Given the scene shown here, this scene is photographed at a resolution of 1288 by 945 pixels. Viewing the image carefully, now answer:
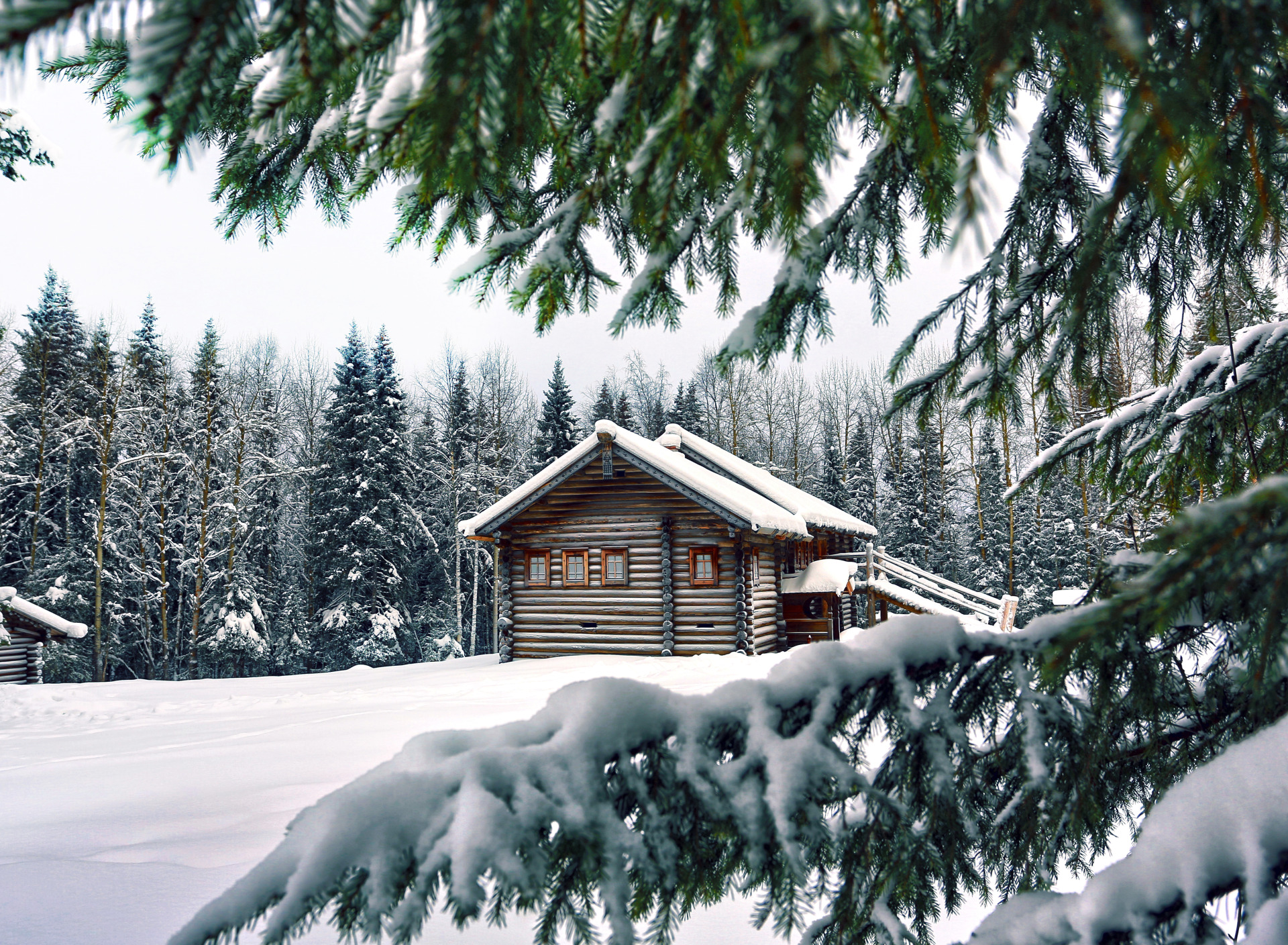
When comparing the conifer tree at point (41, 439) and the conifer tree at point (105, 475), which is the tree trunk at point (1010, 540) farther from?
the conifer tree at point (41, 439)

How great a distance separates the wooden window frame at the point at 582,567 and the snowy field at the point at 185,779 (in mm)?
2846

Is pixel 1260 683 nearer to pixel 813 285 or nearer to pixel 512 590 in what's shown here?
pixel 813 285

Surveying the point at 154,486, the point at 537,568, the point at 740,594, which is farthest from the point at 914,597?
the point at 154,486

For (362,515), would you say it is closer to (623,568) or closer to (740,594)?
(623,568)

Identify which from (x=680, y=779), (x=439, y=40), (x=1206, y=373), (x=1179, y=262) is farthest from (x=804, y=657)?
(x=1206, y=373)

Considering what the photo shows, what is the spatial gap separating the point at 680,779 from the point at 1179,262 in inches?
112

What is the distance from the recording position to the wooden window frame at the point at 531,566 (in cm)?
1747

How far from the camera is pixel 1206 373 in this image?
3.37m

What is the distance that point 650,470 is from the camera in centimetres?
1595

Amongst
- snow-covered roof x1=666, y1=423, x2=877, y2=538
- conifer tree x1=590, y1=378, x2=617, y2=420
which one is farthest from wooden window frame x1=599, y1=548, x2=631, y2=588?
conifer tree x1=590, y1=378, x2=617, y2=420

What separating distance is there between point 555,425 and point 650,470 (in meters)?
17.8

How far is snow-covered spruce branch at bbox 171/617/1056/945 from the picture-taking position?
115 cm

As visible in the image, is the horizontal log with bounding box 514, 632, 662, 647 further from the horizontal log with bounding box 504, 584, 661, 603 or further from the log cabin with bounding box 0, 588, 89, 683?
the log cabin with bounding box 0, 588, 89, 683

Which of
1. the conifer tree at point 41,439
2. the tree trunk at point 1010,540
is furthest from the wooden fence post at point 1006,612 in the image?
the conifer tree at point 41,439
